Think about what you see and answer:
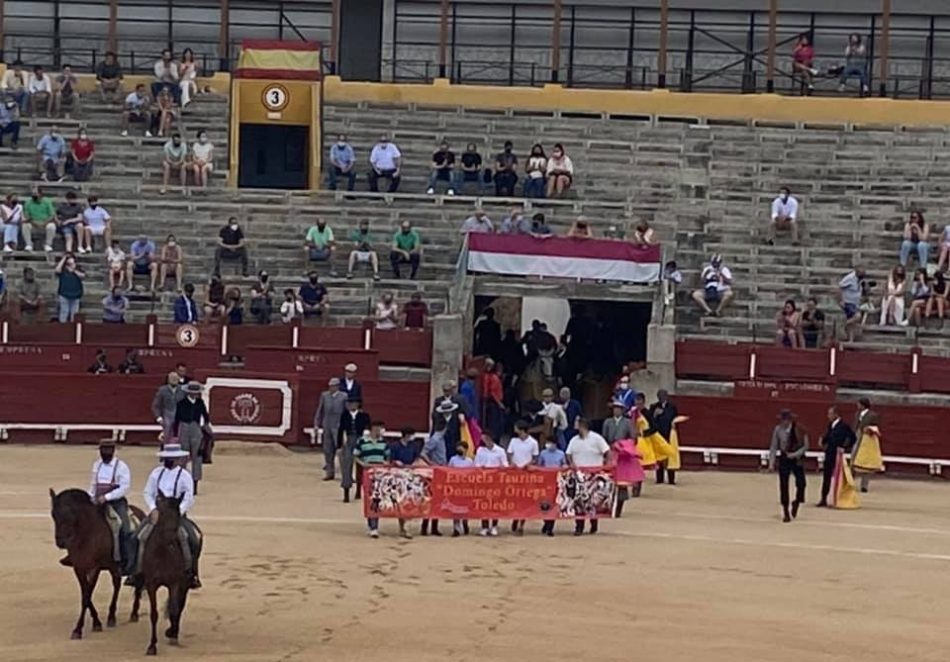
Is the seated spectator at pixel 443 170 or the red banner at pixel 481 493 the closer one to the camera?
the red banner at pixel 481 493

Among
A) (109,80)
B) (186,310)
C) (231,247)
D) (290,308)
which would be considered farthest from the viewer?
(109,80)

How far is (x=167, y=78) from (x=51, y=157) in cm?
395

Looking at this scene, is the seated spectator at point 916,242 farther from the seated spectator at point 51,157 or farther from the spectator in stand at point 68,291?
the seated spectator at point 51,157

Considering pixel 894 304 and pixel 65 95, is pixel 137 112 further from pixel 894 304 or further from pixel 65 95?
pixel 894 304

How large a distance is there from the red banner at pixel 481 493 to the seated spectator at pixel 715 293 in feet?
36.8

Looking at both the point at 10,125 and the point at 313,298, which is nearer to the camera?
the point at 313,298

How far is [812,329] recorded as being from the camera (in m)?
33.8

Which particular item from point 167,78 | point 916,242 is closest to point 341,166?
point 167,78

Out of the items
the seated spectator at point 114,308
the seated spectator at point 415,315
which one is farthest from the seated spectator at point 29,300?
the seated spectator at point 415,315

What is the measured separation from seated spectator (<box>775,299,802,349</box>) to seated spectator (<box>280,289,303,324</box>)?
6879 mm

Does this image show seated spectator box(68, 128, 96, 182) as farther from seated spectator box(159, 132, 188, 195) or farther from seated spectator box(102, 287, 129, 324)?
seated spectator box(102, 287, 129, 324)

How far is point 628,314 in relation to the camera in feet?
117

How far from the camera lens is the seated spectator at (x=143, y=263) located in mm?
34906

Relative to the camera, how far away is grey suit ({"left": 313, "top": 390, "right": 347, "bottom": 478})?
26.9 m
